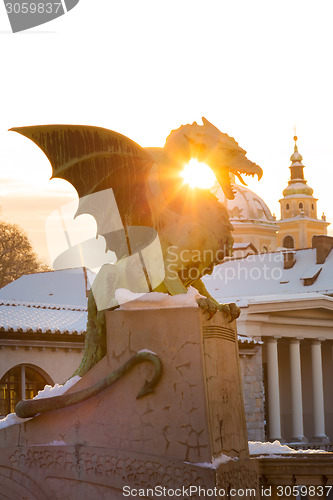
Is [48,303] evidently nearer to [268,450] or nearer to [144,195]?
[268,450]

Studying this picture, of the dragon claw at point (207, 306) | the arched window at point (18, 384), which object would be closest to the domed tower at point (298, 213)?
the arched window at point (18, 384)

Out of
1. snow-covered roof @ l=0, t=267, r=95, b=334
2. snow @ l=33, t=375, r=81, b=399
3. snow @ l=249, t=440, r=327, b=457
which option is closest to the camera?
snow @ l=33, t=375, r=81, b=399

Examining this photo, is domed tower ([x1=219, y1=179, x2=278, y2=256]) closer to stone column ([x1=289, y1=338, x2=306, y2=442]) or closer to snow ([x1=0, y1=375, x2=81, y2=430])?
stone column ([x1=289, y1=338, x2=306, y2=442])

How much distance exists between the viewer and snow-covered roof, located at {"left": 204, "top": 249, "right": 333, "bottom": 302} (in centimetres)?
6656

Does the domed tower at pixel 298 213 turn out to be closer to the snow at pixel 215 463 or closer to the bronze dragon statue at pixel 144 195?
the bronze dragon statue at pixel 144 195

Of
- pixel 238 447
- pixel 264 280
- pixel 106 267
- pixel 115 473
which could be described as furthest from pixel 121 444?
pixel 264 280

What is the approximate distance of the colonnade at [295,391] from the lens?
149 ft

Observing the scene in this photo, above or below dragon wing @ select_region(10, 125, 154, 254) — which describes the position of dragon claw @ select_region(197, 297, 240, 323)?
below

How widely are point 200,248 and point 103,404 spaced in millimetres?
2109

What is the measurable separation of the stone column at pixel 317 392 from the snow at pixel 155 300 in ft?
127

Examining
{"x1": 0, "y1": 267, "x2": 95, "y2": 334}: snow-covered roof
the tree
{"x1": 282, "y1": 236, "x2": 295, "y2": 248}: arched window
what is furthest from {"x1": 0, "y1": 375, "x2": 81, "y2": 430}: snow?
{"x1": 282, "y1": 236, "x2": 295, "y2": 248}: arched window

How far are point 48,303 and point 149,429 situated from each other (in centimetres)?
2841

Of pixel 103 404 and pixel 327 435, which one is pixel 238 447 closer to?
pixel 103 404

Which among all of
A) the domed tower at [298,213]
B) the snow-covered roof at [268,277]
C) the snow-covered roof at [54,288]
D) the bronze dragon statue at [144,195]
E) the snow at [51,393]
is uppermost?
the domed tower at [298,213]
